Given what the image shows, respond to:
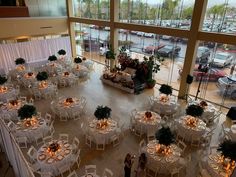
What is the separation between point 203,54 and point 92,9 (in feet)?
39.3

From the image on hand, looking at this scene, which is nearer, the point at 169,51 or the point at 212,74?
the point at 212,74

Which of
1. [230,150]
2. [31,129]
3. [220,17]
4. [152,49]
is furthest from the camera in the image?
[152,49]

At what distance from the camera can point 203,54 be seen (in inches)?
493

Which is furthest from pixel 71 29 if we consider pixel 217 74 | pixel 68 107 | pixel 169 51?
pixel 217 74

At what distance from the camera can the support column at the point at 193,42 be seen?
11148 millimetres

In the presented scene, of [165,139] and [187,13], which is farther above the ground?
[187,13]

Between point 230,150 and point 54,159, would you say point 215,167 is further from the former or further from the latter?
point 54,159

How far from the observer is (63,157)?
672 cm

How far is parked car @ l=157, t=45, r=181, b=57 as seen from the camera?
13936mm

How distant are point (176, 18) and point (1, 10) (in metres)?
14.6

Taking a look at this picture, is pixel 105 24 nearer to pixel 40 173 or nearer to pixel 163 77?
pixel 163 77

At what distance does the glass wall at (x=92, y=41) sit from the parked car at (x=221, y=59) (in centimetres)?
995

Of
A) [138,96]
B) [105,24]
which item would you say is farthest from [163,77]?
[105,24]

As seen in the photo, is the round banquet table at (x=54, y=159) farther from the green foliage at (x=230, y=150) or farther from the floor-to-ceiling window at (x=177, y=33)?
the floor-to-ceiling window at (x=177, y=33)
